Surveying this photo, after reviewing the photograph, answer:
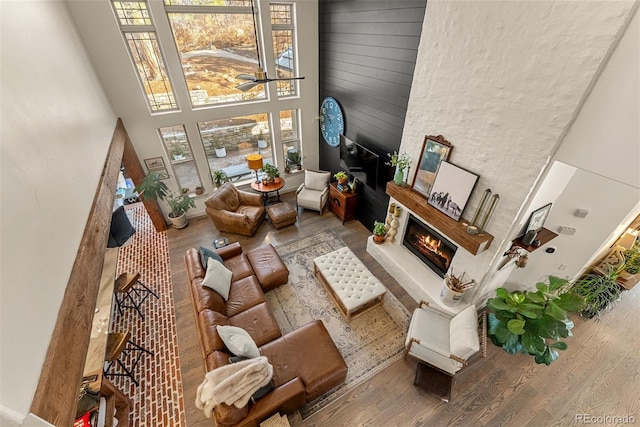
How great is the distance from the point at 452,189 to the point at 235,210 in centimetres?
409

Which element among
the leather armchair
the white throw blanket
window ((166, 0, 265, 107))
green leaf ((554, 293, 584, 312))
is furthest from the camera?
the leather armchair

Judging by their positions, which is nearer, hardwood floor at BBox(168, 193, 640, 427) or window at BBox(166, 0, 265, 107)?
hardwood floor at BBox(168, 193, 640, 427)

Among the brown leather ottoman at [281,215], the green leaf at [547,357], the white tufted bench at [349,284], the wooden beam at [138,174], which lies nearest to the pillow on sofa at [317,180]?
the brown leather ottoman at [281,215]

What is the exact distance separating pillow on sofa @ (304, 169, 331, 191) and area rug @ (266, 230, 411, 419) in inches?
75.8

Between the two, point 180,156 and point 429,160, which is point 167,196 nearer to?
point 180,156

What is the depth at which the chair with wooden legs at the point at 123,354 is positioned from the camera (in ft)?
8.86

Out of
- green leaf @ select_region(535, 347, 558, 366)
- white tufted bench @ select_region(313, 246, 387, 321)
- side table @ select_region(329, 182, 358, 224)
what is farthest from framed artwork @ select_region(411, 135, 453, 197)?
green leaf @ select_region(535, 347, 558, 366)

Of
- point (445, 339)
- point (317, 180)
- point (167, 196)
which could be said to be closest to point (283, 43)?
point (317, 180)

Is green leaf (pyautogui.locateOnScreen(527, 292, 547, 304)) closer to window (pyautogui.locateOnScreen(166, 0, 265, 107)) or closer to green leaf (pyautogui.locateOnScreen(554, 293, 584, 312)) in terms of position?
green leaf (pyautogui.locateOnScreen(554, 293, 584, 312))

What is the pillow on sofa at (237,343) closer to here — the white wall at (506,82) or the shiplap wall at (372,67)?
the white wall at (506,82)

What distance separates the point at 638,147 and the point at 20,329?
3.83 metres

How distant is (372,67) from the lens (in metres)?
3.99

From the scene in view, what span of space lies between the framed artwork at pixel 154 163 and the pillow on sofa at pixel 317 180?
9.67ft

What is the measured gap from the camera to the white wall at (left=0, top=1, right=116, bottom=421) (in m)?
1.15
